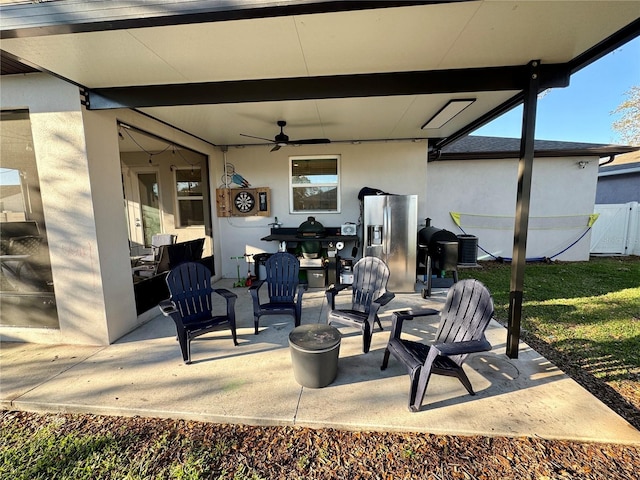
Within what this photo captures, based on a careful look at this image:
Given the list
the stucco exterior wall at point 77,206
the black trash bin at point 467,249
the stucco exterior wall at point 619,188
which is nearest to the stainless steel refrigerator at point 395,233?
the black trash bin at point 467,249

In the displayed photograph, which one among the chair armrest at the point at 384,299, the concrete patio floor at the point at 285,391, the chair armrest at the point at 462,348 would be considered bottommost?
the concrete patio floor at the point at 285,391

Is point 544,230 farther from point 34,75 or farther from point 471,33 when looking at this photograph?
point 34,75

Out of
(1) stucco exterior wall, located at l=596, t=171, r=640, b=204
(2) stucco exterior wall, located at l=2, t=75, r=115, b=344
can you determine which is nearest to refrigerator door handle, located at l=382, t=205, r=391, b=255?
(2) stucco exterior wall, located at l=2, t=75, r=115, b=344

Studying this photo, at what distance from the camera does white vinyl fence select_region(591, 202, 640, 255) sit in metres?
8.09

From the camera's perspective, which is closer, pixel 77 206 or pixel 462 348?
pixel 462 348

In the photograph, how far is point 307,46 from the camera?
223 cm

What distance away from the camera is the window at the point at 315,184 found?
5902mm

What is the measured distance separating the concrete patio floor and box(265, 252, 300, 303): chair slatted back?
2.19 feet

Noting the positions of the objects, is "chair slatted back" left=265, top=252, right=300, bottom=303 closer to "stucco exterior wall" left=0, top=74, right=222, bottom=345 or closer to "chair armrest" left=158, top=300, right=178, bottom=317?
"chair armrest" left=158, top=300, right=178, bottom=317

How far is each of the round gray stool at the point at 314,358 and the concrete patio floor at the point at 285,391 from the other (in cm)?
9

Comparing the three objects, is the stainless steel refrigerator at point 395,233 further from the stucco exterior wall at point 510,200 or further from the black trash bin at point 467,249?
the stucco exterior wall at point 510,200

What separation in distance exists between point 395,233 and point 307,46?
11.4 ft

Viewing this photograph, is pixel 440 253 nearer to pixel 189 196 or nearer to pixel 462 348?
pixel 462 348

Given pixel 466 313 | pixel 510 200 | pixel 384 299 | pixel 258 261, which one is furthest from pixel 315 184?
pixel 510 200
